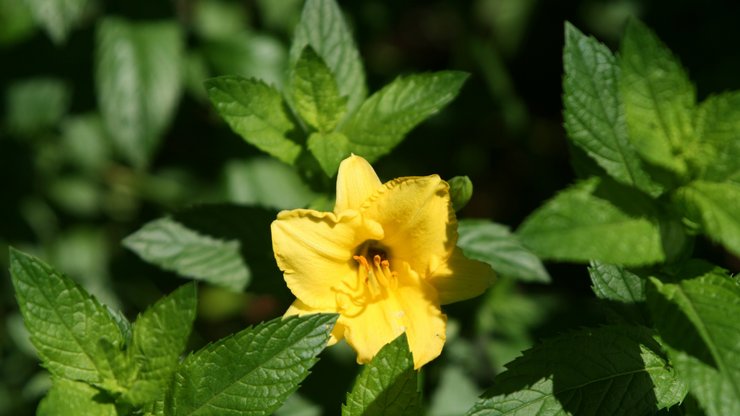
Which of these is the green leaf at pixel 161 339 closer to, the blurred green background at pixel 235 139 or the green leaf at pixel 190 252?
the green leaf at pixel 190 252

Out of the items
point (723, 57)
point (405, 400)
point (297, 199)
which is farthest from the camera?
point (723, 57)

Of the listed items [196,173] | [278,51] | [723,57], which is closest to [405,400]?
[278,51]

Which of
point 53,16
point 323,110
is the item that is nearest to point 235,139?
point 53,16

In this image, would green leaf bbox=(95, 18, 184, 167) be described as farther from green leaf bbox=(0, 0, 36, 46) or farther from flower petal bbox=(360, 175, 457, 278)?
flower petal bbox=(360, 175, 457, 278)

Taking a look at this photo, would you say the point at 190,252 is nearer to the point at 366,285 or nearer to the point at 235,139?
the point at 366,285

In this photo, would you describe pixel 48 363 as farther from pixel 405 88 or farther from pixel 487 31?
pixel 487 31

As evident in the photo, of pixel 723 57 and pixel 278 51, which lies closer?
pixel 278 51

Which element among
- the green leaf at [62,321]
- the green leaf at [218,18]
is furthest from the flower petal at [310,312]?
the green leaf at [218,18]
